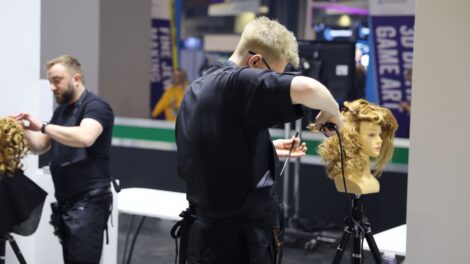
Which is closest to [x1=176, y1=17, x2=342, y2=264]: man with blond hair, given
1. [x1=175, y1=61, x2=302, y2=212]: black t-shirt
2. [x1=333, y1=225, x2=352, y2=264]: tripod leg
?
[x1=175, y1=61, x2=302, y2=212]: black t-shirt

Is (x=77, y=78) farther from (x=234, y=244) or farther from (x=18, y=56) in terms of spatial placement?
(x=234, y=244)

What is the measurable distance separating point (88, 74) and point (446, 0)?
5.74 m

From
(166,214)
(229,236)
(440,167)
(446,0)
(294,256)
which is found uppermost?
(446,0)

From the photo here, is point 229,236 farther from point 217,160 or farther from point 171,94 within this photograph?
point 171,94

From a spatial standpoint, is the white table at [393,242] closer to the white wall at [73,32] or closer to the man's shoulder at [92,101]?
the man's shoulder at [92,101]

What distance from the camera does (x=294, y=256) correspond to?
6.04 m

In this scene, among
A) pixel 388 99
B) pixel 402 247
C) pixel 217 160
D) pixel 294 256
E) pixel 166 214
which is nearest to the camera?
pixel 217 160

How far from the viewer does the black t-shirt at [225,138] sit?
2.40m

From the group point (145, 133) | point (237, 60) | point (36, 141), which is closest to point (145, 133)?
point (145, 133)

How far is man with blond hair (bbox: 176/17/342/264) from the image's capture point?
2461 mm

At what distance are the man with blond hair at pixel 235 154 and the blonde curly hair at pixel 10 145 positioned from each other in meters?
1.29

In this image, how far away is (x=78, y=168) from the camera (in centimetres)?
405

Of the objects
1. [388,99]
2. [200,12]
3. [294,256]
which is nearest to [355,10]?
[388,99]

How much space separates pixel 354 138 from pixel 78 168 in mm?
1462
